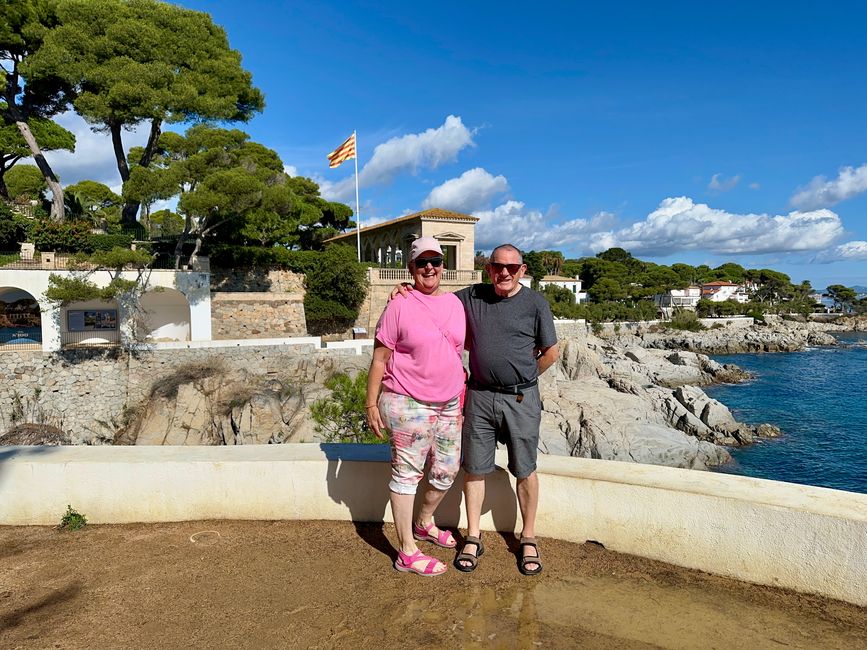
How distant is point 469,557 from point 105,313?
20.6 metres

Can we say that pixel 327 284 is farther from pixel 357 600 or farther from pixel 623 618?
pixel 623 618

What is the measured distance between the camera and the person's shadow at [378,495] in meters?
2.97

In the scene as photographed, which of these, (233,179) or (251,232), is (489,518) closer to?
(233,179)

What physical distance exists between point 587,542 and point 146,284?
67.1 feet

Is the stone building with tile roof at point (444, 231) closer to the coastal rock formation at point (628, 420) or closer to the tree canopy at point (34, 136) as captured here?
the coastal rock formation at point (628, 420)

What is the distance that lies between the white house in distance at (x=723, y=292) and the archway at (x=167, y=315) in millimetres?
75392

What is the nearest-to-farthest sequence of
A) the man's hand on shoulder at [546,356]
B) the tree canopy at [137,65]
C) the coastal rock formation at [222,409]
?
the man's hand on shoulder at [546,356] < the coastal rock formation at [222,409] < the tree canopy at [137,65]

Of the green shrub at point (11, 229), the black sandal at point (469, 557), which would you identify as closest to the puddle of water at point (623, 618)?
the black sandal at point (469, 557)

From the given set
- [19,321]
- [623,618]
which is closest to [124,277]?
[19,321]

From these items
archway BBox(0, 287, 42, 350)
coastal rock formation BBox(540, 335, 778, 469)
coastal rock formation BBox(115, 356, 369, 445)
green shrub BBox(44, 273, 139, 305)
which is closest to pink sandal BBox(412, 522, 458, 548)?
coastal rock formation BBox(115, 356, 369, 445)

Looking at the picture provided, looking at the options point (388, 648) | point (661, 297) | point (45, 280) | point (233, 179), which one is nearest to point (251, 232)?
point (233, 179)

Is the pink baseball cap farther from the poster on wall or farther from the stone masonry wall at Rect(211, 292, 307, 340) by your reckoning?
the stone masonry wall at Rect(211, 292, 307, 340)

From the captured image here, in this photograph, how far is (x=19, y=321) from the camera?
23297 millimetres

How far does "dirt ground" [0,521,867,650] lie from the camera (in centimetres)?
207
